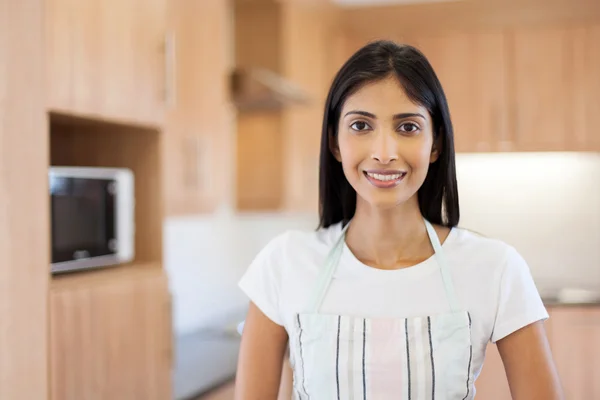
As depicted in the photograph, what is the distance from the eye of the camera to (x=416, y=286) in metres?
1.14

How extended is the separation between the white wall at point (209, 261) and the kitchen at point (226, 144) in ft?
0.04

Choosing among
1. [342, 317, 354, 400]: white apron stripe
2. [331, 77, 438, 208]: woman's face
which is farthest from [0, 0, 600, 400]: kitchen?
[331, 77, 438, 208]: woman's face

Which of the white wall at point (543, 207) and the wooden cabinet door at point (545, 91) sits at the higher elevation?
the wooden cabinet door at point (545, 91)

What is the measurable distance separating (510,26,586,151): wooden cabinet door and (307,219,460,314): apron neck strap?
8.43 ft

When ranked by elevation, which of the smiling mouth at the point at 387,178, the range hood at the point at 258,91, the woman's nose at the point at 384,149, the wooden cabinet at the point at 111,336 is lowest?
the wooden cabinet at the point at 111,336

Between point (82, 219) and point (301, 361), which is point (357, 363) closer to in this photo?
point (301, 361)

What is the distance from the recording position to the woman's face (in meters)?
1.07

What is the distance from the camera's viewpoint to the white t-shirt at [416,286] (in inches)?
43.6

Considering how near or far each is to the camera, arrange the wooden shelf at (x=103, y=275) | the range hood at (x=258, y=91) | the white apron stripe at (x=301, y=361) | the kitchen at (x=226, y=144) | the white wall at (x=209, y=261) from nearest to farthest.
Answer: the white apron stripe at (x=301, y=361)
the kitchen at (x=226, y=144)
the wooden shelf at (x=103, y=275)
the range hood at (x=258, y=91)
the white wall at (x=209, y=261)

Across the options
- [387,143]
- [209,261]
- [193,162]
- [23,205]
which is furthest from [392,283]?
[209,261]

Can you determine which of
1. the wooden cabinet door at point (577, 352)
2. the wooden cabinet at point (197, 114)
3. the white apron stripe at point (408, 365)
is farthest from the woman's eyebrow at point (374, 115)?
the wooden cabinet door at point (577, 352)

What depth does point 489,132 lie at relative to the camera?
142 inches

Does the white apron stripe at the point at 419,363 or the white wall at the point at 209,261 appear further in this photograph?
A: the white wall at the point at 209,261

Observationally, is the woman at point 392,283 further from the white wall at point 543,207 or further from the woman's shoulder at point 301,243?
the white wall at point 543,207
